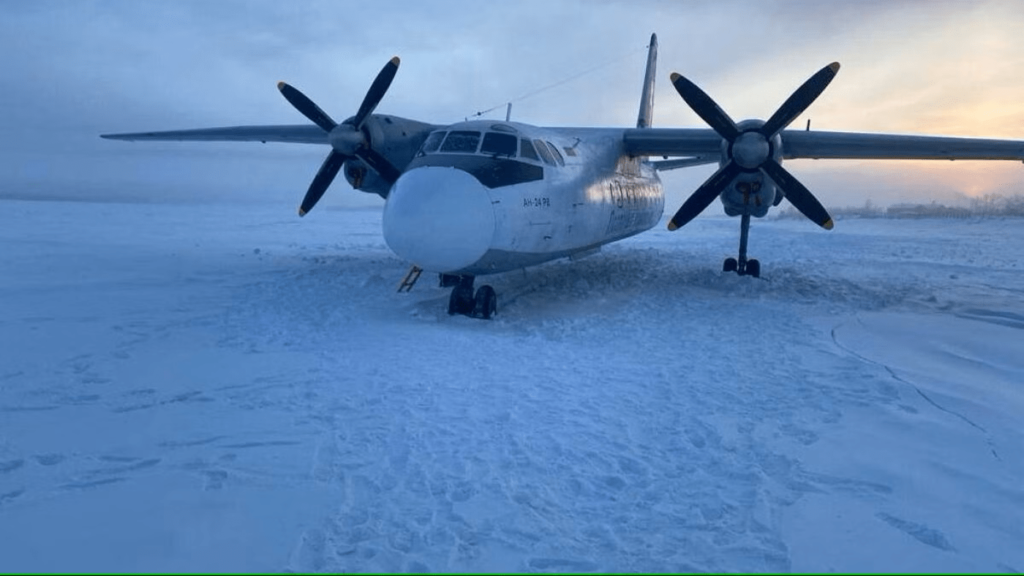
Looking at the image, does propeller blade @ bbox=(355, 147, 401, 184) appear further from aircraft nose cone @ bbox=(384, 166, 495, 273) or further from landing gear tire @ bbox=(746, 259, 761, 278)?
landing gear tire @ bbox=(746, 259, 761, 278)

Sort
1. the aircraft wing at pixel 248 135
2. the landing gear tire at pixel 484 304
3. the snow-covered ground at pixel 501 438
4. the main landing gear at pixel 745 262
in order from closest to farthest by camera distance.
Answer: the snow-covered ground at pixel 501 438 < the landing gear tire at pixel 484 304 < the main landing gear at pixel 745 262 < the aircraft wing at pixel 248 135

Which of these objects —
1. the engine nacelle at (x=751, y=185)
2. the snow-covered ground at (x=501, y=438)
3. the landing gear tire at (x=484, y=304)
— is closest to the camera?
the snow-covered ground at (x=501, y=438)

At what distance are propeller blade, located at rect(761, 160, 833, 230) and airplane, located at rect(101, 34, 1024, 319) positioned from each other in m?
0.02

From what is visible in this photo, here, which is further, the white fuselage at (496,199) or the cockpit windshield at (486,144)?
the cockpit windshield at (486,144)

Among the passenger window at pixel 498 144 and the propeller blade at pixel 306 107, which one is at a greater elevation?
the propeller blade at pixel 306 107

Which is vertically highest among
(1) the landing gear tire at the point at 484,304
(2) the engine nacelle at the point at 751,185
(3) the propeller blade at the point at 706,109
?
(3) the propeller blade at the point at 706,109

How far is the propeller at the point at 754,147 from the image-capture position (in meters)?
12.6

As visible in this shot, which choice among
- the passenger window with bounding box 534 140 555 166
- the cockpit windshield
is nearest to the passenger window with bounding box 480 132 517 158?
the cockpit windshield

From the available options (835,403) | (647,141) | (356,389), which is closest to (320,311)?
(356,389)

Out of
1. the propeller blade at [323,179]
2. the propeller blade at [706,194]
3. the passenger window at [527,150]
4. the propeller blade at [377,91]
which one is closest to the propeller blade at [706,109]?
the propeller blade at [706,194]

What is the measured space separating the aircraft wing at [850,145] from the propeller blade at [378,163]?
5.97 meters

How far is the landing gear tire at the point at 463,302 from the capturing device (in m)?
9.92

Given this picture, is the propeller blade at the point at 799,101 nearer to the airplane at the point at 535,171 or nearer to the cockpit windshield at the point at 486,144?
the airplane at the point at 535,171

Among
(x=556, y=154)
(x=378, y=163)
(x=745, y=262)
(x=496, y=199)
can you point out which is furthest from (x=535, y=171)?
(x=745, y=262)
